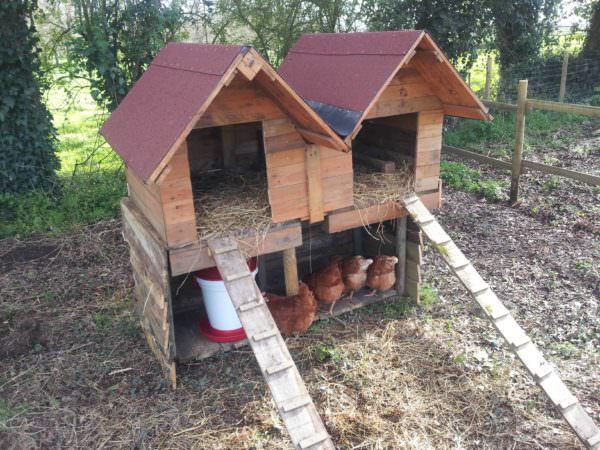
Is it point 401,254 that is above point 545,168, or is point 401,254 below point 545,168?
below

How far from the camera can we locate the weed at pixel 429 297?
514cm

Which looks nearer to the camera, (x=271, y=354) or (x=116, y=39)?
(x=271, y=354)

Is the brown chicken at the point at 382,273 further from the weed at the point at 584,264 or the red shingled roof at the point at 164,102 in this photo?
the red shingled roof at the point at 164,102

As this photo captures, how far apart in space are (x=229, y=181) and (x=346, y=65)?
4.60ft

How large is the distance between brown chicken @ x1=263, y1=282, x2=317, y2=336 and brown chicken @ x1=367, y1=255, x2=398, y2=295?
71cm

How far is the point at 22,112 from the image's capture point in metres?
7.75

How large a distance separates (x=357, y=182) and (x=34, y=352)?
313cm

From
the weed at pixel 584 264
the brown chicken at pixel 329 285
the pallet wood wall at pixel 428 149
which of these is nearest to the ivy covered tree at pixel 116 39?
the brown chicken at pixel 329 285

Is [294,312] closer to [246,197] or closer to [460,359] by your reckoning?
[246,197]

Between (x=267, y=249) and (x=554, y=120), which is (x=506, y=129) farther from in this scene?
(x=267, y=249)

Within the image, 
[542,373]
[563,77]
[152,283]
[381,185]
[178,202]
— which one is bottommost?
[542,373]

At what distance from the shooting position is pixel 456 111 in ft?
13.9

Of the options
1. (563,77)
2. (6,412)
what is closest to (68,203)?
(6,412)

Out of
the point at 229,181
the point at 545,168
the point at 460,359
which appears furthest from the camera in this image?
the point at 545,168
